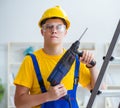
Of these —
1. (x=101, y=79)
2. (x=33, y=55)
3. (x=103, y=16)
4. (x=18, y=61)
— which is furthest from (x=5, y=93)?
(x=101, y=79)

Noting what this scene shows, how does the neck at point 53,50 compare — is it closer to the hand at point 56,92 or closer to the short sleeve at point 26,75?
the short sleeve at point 26,75

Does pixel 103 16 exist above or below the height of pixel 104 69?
below

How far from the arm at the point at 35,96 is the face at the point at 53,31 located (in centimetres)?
26

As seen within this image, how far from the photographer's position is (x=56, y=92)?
4.19 feet

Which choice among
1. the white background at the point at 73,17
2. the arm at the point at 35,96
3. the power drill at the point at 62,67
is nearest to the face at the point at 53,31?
the power drill at the point at 62,67

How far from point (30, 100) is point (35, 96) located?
33 mm

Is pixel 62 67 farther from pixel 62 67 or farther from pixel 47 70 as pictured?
pixel 47 70

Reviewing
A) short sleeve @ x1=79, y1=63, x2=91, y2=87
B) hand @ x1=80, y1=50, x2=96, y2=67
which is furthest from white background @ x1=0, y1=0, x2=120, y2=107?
hand @ x1=80, y1=50, x2=96, y2=67

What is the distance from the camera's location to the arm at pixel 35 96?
1287mm

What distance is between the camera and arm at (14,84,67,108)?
1.29m

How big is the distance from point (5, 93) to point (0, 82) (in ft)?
0.60

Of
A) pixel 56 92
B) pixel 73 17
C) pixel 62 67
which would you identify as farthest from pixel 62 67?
pixel 73 17

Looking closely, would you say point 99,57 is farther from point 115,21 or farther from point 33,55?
point 33,55

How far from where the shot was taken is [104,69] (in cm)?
117
